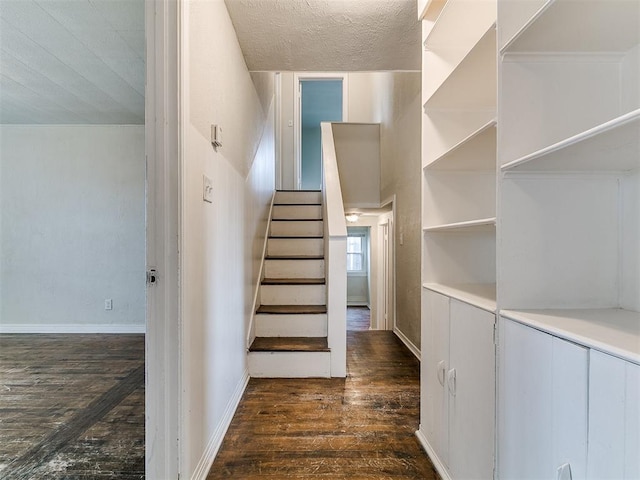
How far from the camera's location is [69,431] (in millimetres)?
1653

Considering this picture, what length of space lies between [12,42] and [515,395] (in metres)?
3.43

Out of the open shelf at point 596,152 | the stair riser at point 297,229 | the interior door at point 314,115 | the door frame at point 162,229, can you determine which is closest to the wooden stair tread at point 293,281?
Answer: the stair riser at point 297,229

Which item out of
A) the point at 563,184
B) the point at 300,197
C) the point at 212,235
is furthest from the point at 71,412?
the point at 300,197

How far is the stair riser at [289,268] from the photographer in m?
3.05

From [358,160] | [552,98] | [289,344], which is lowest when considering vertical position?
[289,344]

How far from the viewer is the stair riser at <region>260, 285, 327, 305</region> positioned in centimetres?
279

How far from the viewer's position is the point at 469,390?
1139 millimetres

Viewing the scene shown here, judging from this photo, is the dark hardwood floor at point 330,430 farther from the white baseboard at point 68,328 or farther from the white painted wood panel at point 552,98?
the white baseboard at point 68,328

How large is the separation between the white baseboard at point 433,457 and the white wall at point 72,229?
3.25 meters

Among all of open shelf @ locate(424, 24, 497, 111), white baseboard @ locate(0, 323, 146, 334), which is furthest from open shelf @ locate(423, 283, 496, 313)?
white baseboard @ locate(0, 323, 146, 334)

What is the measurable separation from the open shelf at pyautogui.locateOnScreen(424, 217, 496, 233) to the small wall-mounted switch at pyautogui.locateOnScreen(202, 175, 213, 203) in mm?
1070

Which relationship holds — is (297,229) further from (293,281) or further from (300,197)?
(293,281)

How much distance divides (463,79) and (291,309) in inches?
80.6

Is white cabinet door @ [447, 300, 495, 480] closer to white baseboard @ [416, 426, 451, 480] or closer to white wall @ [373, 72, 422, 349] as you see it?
white baseboard @ [416, 426, 451, 480]
